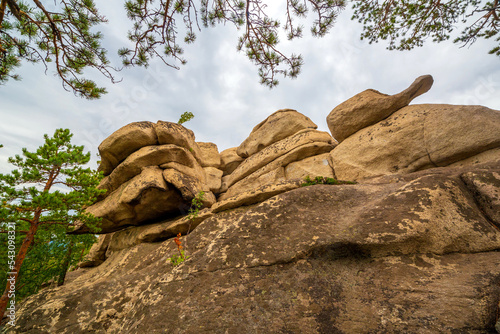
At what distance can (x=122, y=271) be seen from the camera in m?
7.83

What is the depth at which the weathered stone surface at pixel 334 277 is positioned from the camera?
2.43m

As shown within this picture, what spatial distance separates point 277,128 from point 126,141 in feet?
35.0

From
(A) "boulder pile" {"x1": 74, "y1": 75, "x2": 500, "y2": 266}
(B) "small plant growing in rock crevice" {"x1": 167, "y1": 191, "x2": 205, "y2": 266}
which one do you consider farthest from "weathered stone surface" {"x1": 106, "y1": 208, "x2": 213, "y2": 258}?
(B) "small plant growing in rock crevice" {"x1": 167, "y1": 191, "x2": 205, "y2": 266}

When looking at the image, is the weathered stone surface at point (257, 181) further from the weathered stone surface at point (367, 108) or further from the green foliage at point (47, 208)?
the green foliage at point (47, 208)

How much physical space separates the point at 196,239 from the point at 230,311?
125 inches

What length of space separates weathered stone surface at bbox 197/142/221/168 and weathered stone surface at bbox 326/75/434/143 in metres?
9.92

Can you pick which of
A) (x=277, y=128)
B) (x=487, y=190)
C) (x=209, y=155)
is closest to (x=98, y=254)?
(x=209, y=155)

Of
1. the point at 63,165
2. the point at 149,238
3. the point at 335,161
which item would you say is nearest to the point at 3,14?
the point at 63,165

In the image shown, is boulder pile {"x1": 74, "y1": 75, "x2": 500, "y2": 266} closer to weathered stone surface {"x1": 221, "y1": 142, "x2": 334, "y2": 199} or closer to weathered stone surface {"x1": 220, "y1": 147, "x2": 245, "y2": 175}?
weathered stone surface {"x1": 221, "y1": 142, "x2": 334, "y2": 199}

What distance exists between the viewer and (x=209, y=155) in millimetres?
18125

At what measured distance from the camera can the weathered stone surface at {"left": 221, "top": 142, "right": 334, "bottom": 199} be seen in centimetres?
1296

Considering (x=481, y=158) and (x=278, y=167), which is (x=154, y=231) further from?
(x=481, y=158)

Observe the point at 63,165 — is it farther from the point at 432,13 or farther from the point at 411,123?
the point at 432,13

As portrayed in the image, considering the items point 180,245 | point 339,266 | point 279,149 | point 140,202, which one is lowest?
point 339,266
